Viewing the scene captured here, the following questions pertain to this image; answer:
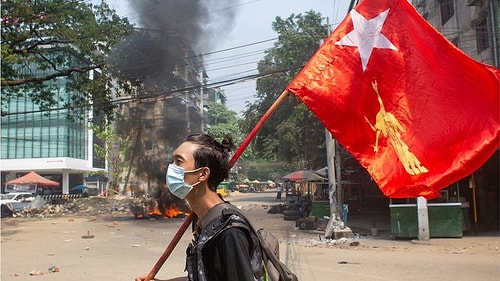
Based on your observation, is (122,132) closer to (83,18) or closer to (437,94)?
(83,18)

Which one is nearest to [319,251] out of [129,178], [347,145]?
[347,145]

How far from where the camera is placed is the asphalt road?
701cm

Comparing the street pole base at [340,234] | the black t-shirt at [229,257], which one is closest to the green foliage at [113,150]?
the street pole base at [340,234]

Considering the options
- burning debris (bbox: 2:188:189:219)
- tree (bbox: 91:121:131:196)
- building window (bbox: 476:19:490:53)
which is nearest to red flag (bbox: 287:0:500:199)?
building window (bbox: 476:19:490:53)

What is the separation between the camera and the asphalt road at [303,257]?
23.0 feet

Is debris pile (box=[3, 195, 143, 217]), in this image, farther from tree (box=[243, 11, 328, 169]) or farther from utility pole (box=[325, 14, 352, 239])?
utility pole (box=[325, 14, 352, 239])

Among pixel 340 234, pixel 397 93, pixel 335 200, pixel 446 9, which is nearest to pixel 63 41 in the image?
pixel 335 200

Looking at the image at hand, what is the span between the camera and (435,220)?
434 inches

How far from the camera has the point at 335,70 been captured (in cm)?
300

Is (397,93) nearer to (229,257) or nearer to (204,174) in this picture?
(204,174)

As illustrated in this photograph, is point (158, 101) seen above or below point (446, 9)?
below

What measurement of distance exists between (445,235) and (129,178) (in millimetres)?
27449

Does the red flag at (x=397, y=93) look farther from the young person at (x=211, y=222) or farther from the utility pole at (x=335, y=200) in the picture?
the utility pole at (x=335, y=200)

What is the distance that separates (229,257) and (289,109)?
2454cm
